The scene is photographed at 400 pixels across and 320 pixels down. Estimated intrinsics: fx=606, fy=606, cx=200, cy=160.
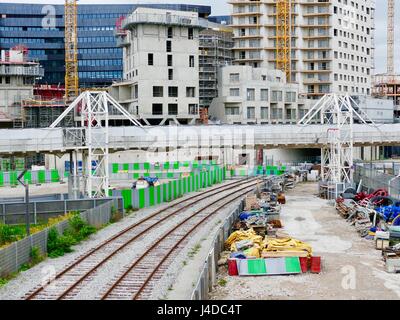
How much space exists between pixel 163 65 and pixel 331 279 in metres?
69.6

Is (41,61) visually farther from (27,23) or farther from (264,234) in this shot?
(264,234)

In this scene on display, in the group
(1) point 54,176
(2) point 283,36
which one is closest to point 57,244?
(1) point 54,176

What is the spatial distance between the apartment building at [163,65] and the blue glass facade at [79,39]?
51.5m

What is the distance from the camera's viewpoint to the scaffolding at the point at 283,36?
112m

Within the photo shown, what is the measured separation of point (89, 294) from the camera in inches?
878

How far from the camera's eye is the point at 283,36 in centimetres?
11294

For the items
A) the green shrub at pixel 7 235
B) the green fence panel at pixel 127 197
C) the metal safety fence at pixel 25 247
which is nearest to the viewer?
the metal safety fence at pixel 25 247

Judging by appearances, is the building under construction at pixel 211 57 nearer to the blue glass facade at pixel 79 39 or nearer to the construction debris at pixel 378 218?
the blue glass facade at pixel 79 39

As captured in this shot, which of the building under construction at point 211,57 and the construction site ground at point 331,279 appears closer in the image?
the construction site ground at point 331,279

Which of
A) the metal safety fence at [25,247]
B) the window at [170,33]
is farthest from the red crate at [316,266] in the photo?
the window at [170,33]

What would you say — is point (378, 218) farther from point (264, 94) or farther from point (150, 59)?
point (264, 94)

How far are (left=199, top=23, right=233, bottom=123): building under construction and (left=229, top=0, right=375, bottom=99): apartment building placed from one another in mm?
2378

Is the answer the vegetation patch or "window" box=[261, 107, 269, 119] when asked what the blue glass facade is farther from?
the vegetation patch
